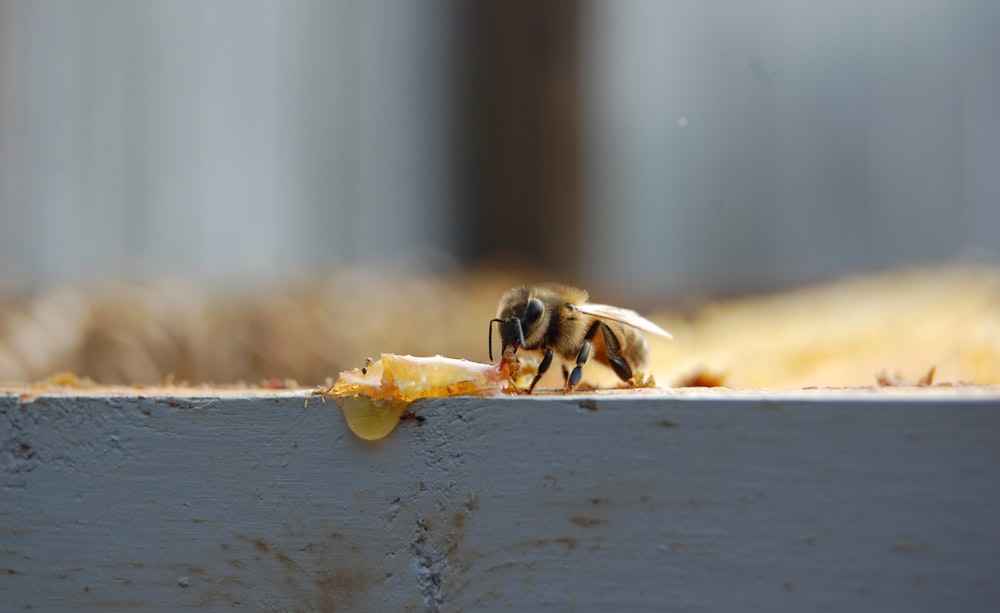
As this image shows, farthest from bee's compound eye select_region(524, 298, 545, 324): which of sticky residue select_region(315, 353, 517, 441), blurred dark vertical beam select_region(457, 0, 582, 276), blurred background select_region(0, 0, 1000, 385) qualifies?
blurred dark vertical beam select_region(457, 0, 582, 276)

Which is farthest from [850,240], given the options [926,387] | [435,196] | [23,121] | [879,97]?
[926,387]

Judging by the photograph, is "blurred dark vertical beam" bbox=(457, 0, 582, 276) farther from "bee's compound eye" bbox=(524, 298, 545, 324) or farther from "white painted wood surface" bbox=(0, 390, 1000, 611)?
"white painted wood surface" bbox=(0, 390, 1000, 611)

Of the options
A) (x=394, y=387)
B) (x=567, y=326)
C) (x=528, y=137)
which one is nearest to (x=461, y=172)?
(x=528, y=137)

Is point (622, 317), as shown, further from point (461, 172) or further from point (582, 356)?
point (461, 172)

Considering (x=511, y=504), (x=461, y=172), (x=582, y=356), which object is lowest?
(x=511, y=504)

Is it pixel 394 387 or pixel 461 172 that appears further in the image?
pixel 461 172

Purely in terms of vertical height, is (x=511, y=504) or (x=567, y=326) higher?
(x=567, y=326)

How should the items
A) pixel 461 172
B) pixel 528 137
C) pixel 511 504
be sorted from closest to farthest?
1. pixel 511 504
2. pixel 528 137
3. pixel 461 172

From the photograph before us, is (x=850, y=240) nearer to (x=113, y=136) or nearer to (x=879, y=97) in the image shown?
(x=879, y=97)
